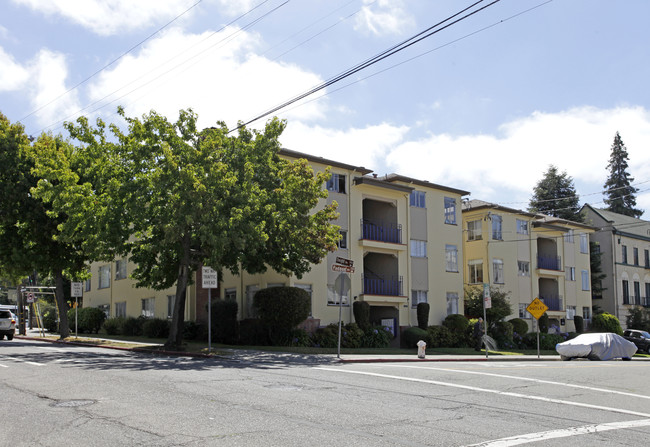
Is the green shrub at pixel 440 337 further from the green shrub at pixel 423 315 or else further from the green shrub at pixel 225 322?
the green shrub at pixel 225 322

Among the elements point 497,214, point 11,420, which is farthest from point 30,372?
point 497,214

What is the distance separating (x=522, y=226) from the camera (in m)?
44.9

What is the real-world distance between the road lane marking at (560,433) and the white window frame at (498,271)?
33.0 metres

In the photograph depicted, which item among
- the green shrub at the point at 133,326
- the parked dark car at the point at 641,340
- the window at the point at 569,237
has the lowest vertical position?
the parked dark car at the point at 641,340

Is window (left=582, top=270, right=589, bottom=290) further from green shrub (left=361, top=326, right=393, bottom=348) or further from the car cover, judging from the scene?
green shrub (left=361, top=326, right=393, bottom=348)

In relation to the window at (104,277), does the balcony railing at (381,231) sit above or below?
above

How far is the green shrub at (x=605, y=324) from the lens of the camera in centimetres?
4856

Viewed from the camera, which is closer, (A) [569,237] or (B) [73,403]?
(B) [73,403]

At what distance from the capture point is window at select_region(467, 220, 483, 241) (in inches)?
1683

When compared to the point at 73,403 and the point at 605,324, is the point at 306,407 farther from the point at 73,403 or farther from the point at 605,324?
the point at 605,324

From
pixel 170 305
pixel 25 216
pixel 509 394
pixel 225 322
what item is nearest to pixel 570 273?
pixel 225 322

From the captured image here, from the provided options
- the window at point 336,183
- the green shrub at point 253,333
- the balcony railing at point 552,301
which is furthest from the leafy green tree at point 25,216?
the balcony railing at point 552,301

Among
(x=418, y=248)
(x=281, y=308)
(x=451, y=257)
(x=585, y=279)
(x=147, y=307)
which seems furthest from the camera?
(x=585, y=279)

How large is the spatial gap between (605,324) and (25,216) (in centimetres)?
4142
